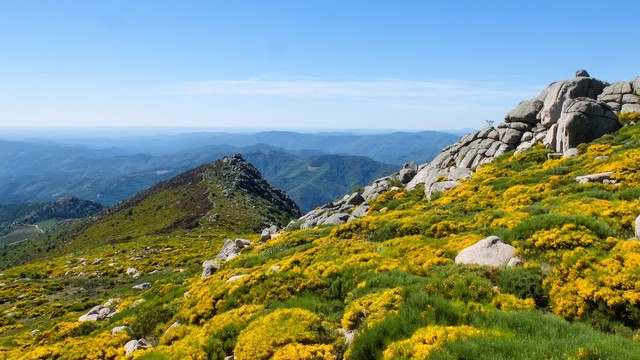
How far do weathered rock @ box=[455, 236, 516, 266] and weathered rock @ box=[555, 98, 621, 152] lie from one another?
28072mm

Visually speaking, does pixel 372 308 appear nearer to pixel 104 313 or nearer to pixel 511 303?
pixel 511 303

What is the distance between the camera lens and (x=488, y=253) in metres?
16.1

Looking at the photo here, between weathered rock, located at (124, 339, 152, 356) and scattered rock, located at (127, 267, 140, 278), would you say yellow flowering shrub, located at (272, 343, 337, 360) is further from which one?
scattered rock, located at (127, 267, 140, 278)

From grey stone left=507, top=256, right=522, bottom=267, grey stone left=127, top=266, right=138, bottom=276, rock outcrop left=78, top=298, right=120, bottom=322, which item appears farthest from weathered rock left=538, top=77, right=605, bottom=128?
grey stone left=127, top=266, right=138, bottom=276

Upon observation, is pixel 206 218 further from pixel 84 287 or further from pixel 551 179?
pixel 551 179

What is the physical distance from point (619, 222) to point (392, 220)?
1422 centimetres

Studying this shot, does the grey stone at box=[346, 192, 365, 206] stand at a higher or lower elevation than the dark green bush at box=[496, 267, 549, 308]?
lower

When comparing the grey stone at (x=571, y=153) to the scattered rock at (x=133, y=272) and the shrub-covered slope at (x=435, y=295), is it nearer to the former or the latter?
the shrub-covered slope at (x=435, y=295)

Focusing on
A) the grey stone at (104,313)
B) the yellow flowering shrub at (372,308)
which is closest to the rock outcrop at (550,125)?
the yellow flowering shrub at (372,308)

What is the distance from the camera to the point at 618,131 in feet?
125

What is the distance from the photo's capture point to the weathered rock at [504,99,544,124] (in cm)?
4731

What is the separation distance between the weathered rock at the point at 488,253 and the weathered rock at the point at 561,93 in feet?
113

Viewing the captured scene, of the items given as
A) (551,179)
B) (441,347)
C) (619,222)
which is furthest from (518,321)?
(551,179)

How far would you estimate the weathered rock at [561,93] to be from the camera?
141 feet
